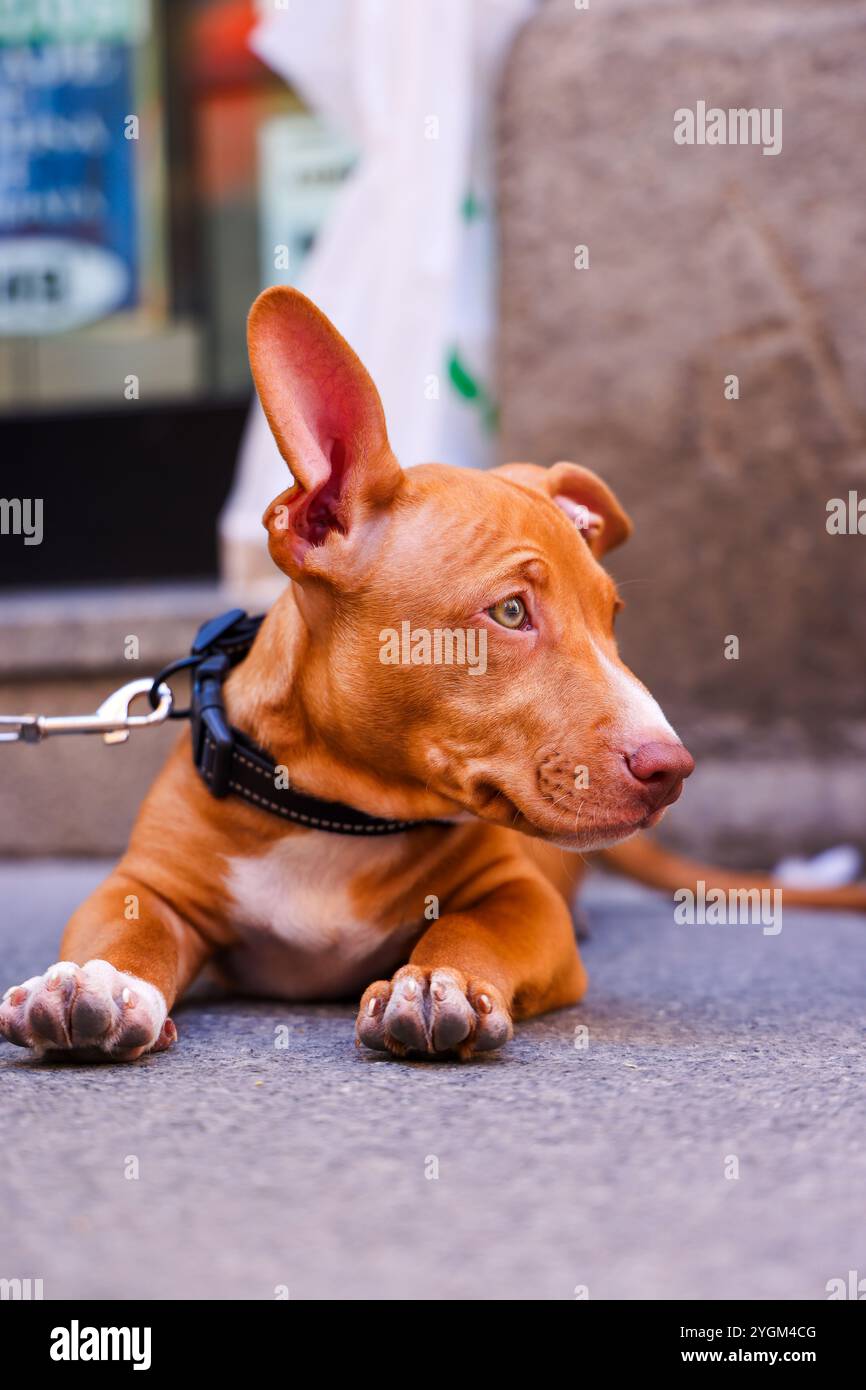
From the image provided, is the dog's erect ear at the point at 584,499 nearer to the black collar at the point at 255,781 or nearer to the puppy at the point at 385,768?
the puppy at the point at 385,768

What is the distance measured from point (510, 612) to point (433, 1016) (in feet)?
1.92

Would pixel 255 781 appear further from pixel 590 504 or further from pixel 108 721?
pixel 590 504

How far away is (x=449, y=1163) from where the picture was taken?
1.45 meters

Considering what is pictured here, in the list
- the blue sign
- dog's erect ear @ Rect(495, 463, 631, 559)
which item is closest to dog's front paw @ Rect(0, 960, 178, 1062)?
dog's erect ear @ Rect(495, 463, 631, 559)

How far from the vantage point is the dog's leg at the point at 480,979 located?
181 centimetres

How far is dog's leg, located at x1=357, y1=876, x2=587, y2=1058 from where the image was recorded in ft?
5.93

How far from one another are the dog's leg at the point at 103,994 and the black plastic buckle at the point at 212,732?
0.24 meters

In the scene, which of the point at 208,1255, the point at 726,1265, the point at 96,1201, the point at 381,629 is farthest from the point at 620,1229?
the point at 381,629

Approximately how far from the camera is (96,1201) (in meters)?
1.33

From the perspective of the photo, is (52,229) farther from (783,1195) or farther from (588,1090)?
(783,1195)

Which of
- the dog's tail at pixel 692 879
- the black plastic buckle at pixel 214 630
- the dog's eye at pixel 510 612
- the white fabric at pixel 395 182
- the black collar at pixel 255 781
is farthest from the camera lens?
the white fabric at pixel 395 182

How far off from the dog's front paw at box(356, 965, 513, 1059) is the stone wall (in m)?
2.31

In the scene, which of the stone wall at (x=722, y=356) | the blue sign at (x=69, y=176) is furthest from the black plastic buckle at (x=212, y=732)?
the blue sign at (x=69, y=176)

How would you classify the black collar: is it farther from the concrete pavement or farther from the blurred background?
the blurred background
